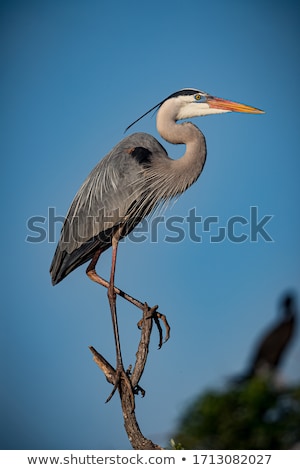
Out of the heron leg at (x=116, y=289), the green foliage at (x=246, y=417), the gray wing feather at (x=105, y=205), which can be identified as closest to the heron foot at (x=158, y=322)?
the heron leg at (x=116, y=289)

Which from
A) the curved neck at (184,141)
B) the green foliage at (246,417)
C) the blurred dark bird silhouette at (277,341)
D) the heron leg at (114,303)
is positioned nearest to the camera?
the green foliage at (246,417)

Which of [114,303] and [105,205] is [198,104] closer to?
[105,205]

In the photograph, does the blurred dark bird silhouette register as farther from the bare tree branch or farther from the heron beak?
the heron beak

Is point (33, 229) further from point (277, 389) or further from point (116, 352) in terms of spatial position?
point (277, 389)

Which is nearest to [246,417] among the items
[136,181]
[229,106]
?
[136,181]

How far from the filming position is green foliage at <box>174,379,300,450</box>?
1967mm

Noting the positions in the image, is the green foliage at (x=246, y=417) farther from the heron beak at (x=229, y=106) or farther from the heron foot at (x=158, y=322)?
the heron beak at (x=229, y=106)

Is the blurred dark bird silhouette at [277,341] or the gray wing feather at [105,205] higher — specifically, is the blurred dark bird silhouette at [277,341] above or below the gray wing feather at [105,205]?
below

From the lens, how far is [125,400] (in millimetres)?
3611

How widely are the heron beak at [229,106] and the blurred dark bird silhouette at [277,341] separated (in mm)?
1641

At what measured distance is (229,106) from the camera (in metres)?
4.36

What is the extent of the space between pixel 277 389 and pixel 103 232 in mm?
2588

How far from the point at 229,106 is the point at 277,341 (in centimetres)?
197

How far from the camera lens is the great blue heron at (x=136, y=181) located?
170 inches
